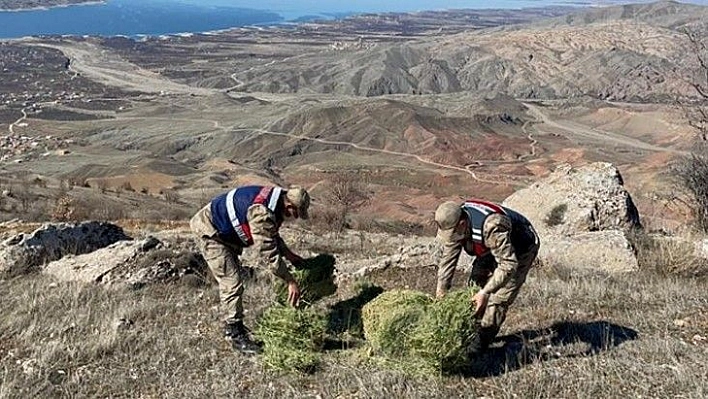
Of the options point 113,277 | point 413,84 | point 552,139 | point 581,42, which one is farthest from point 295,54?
point 113,277

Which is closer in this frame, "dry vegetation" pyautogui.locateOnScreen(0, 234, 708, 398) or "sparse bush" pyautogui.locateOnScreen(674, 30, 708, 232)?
"dry vegetation" pyautogui.locateOnScreen(0, 234, 708, 398)

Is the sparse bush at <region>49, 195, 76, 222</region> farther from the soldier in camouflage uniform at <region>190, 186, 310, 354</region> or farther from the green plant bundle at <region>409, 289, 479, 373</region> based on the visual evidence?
the green plant bundle at <region>409, 289, 479, 373</region>

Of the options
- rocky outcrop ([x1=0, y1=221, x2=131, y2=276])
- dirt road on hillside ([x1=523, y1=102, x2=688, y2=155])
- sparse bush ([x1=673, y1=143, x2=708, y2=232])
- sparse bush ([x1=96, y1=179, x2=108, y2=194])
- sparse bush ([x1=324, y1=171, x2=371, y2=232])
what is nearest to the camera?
Answer: rocky outcrop ([x1=0, y1=221, x2=131, y2=276])

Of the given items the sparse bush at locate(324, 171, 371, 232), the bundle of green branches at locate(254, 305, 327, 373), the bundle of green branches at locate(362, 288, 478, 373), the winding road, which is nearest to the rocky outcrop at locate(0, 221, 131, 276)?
the bundle of green branches at locate(254, 305, 327, 373)

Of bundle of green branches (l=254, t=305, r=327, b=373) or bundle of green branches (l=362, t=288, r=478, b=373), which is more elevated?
bundle of green branches (l=362, t=288, r=478, b=373)

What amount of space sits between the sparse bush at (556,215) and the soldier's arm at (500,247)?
34.3 feet

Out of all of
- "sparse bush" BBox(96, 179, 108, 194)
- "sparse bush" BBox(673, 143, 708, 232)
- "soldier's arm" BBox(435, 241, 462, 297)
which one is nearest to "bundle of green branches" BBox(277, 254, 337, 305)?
"soldier's arm" BBox(435, 241, 462, 297)

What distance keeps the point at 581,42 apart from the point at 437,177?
8972 centimetres

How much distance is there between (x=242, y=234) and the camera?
20.9ft

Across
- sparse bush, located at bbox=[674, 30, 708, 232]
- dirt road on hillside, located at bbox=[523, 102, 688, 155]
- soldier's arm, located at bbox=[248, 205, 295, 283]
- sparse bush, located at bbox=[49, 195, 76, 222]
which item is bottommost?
dirt road on hillside, located at bbox=[523, 102, 688, 155]

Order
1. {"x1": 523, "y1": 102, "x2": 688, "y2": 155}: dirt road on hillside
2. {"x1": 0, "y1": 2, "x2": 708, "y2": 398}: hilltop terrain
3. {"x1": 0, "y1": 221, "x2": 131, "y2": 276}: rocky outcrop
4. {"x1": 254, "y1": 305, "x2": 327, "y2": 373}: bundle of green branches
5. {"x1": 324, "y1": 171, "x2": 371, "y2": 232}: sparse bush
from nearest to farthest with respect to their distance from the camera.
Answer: {"x1": 254, "y1": 305, "x2": 327, "y2": 373}: bundle of green branches
{"x1": 0, "y1": 2, "x2": 708, "y2": 398}: hilltop terrain
{"x1": 0, "y1": 221, "x2": 131, "y2": 276}: rocky outcrop
{"x1": 324, "y1": 171, "x2": 371, "y2": 232}: sparse bush
{"x1": 523, "y1": 102, "x2": 688, "y2": 155}: dirt road on hillside

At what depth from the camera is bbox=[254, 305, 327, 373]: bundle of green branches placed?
5969mm

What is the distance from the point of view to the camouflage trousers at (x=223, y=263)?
6.65 m

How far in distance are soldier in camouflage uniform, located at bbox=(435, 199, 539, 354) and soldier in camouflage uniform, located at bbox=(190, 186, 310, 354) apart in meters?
1.24
